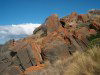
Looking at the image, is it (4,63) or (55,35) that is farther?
(55,35)

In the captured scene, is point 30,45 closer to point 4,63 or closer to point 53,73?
point 4,63

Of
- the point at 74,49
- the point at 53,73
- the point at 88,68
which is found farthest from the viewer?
the point at 74,49

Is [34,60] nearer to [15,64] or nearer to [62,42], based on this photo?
[15,64]

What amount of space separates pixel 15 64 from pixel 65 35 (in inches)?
237

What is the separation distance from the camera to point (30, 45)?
731 inches

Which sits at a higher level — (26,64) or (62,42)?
(62,42)

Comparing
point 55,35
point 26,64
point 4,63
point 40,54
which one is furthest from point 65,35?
point 4,63

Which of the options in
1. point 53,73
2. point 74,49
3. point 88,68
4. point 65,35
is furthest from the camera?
point 65,35

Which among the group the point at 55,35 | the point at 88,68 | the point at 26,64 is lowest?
the point at 26,64

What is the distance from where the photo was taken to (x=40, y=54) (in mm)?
18359

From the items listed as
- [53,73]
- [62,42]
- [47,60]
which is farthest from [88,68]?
[62,42]

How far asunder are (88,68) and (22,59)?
1200cm

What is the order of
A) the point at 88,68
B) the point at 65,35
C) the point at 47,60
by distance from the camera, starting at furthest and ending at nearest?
the point at 65,35
the point at 47,60
the point at 88,68

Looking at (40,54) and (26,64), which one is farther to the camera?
(40,54)
